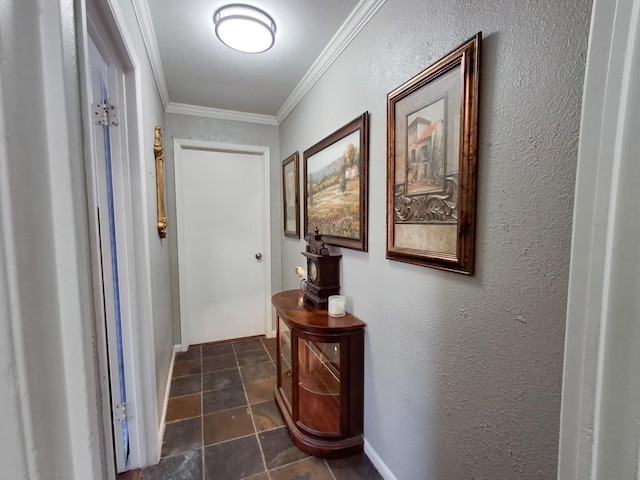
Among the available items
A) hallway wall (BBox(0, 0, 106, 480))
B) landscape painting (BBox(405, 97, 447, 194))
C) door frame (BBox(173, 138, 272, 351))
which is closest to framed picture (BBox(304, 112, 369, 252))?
landscape painting (BBox(405, 97, 447, 194))

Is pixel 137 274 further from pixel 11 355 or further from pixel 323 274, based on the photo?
pixel 11 355

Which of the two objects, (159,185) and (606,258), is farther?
(159,185)

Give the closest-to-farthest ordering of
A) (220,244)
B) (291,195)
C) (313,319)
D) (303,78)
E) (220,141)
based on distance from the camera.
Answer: (313,319) < (303,78) < (291,195) < (220,141) < (220,244)

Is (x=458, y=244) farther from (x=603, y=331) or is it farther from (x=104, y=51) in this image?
(x=104, y=51)

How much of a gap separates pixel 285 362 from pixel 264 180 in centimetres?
190

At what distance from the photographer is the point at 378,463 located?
4.85 feet

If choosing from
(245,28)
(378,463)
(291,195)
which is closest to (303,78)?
(245,28)

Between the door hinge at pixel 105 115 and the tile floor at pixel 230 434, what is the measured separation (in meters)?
1.80

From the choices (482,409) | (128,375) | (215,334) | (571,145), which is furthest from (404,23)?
(215,334)

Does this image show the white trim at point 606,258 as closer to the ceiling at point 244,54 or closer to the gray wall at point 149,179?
the ceiling at point 244,54

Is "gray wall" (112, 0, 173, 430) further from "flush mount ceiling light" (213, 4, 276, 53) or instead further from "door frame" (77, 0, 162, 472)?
"flush mount ceiling light" (213, 4, 276, 53)

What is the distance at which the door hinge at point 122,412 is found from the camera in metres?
1.46

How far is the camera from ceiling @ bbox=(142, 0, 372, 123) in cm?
145

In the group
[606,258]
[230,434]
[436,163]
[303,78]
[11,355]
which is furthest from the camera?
[303,78]
